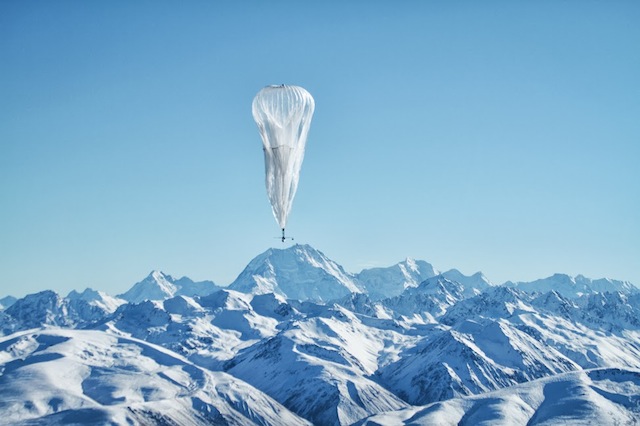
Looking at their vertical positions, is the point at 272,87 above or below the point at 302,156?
above

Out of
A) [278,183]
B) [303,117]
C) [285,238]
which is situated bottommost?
[285,238]

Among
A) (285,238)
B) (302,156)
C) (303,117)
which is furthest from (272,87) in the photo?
(285,238)

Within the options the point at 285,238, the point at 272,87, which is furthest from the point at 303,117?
the point at 285,238

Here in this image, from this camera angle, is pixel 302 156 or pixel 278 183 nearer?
pixel 278 183

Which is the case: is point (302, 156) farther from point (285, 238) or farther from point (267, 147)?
point (285, 238)

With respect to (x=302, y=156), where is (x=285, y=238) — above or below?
below

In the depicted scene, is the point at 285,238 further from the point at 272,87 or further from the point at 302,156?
the point at 272,87

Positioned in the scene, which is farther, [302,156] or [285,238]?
[302,156]
